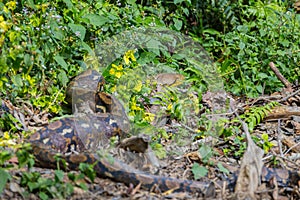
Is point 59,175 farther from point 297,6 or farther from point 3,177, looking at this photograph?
point 297,6

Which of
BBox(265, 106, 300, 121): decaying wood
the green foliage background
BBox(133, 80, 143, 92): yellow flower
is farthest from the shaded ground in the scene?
BBox(133, 80, 143, 92): yellow flower

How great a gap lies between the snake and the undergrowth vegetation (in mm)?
180

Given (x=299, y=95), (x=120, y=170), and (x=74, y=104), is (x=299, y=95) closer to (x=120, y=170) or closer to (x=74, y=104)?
(x=74, y=104)

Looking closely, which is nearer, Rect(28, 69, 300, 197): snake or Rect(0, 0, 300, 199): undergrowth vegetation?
Rect(28, 69, 300, 197): snake

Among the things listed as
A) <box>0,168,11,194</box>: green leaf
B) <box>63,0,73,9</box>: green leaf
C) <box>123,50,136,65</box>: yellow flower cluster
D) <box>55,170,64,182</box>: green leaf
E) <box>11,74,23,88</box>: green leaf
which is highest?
<box>63,0,73,9</box>: green leaf

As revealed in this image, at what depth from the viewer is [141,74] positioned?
6.57 metres

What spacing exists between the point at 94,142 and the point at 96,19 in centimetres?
179

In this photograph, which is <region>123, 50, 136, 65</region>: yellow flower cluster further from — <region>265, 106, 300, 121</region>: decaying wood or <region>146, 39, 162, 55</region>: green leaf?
<region>265, 106, 300, 121</region>: decaying wood

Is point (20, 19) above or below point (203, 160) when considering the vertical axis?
above

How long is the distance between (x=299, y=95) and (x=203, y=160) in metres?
2.49

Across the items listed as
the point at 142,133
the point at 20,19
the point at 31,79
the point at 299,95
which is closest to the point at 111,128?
the point at 142,133

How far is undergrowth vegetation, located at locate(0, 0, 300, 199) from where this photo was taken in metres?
5.06

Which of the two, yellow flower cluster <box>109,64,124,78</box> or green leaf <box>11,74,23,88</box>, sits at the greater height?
green leaf <box>11,74,23,88</box>

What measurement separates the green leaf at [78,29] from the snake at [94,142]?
1.47ft
